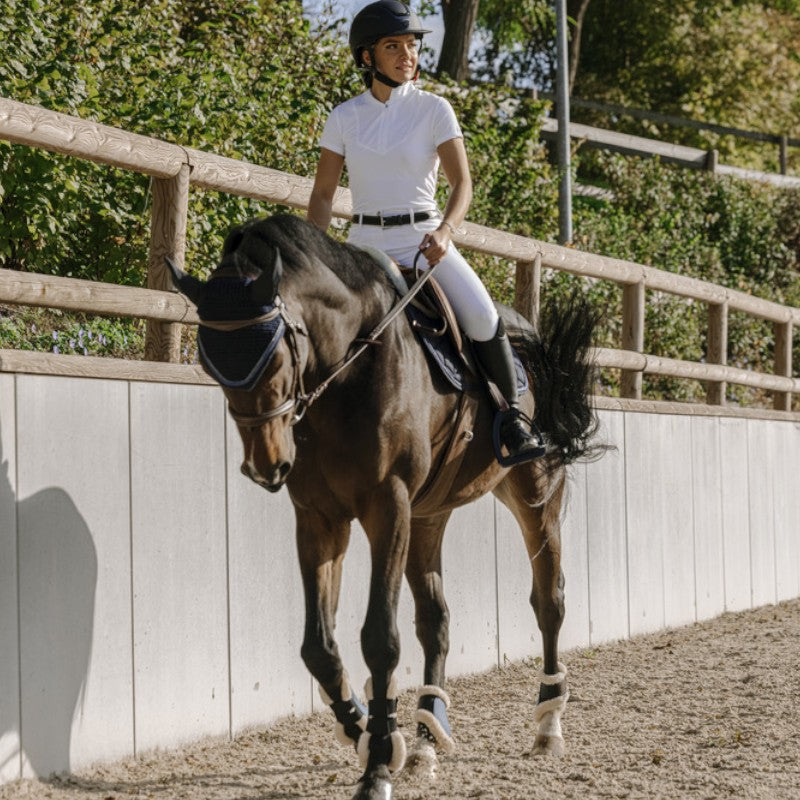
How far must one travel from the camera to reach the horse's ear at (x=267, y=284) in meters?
4.13

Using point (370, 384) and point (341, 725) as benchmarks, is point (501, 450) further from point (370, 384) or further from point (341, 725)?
point (341, 725)

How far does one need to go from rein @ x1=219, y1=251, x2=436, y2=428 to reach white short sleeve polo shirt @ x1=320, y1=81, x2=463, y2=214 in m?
0.58

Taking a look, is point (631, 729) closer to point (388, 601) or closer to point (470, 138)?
point (388, 601)

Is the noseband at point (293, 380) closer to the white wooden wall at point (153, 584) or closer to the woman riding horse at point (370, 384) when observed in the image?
the woman riding horse at point (370, 384)

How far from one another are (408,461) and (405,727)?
6.28 ft

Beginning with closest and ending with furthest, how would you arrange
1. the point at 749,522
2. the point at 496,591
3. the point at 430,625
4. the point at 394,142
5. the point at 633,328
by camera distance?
the point at 394,142
the point at 430,625
the point at 496,591
the point at 633,328
the point at 749,522

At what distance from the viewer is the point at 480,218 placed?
1575 centimetres

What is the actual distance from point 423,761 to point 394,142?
89.5 inches

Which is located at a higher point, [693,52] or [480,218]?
[693,52]

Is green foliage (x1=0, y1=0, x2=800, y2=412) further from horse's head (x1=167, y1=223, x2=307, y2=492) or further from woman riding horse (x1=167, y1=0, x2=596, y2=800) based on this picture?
horse's head (x1=167, y1=223, x2=307, y2=492)

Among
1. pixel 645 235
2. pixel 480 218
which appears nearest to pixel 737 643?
pixel 480 218

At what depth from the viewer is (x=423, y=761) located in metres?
5.41

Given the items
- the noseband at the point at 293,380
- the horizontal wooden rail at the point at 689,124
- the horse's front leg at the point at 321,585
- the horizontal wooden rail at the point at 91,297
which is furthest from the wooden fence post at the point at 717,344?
the horizontal wooden rail at the point at 689,124

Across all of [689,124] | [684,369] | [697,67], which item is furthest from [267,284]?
[697,67]
